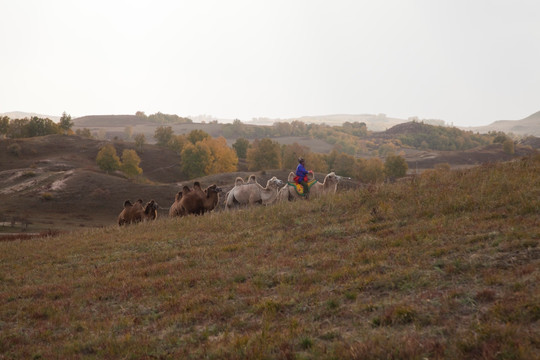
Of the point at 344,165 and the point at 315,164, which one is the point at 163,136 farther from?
the point at 344,165

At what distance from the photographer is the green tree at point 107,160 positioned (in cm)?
9769

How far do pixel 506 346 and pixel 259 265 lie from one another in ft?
20.2

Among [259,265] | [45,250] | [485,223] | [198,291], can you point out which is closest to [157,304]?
[198,291]

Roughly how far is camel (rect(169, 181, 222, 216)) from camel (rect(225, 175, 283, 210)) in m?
1.01

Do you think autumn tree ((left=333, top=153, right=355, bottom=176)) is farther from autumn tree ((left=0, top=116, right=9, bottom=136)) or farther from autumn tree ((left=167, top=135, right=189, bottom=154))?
autumn tree ((left=0, top=116, right=9, bottom=136))

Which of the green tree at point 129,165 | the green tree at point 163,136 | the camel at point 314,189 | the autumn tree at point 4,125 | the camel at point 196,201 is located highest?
the autumn tree at point 4,125

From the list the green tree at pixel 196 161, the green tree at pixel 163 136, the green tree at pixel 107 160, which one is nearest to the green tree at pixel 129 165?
the green tree at pixel 107 160

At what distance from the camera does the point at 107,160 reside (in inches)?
3858

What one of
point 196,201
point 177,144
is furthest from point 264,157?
point 196,201

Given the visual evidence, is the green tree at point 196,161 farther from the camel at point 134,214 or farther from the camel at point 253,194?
the camel at point 253,194

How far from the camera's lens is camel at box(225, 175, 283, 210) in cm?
2506

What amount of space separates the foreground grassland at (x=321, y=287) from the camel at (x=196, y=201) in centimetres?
987

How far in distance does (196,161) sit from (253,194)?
84351 mm

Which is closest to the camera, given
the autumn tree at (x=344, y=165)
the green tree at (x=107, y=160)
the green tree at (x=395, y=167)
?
the green tree at (x=107, y=160)
